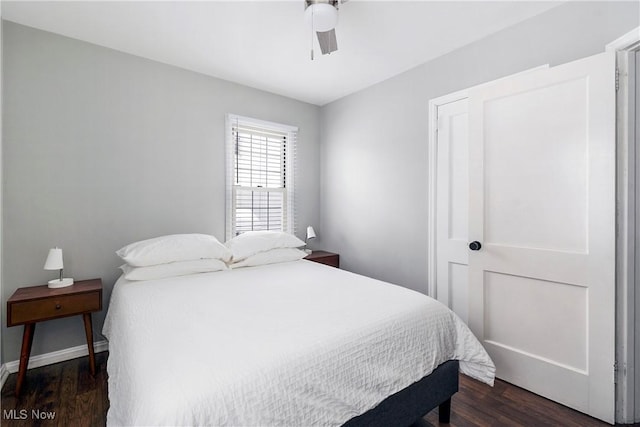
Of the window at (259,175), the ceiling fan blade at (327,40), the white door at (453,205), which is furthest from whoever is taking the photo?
the window at (259,175)

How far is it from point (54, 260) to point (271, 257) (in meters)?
1.62

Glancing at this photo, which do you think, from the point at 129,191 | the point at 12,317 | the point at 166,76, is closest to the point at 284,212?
the point at 129,191

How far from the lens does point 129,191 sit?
2.65 meters

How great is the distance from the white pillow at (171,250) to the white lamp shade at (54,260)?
1.16 feet

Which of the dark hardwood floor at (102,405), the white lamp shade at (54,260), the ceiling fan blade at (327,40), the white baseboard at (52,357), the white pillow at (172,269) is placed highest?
the ceiling fan blade at (327,40)

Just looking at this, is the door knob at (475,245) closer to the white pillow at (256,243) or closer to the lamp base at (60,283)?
the white pillow at (256,243)

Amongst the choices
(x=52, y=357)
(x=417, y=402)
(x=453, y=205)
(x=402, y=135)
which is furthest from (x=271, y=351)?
(x=402, y=135)

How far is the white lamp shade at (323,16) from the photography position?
170 centimetres

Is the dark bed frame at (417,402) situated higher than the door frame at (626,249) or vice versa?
the door frame at (626,249)

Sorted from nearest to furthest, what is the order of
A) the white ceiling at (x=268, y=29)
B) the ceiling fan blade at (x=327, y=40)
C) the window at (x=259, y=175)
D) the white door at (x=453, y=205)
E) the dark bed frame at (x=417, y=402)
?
the dark bed frame at (x=417, y=402), the ceiling fan blade at (x=327, y=40), the white ceiling at (x=268, y=29), the white door at (x=453, y=205), the window at (x=259, y=175)

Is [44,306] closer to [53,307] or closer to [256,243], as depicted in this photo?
[53,307]

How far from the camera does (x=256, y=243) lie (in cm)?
280

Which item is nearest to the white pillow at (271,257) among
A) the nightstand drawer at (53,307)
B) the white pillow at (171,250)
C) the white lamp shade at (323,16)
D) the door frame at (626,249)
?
the white pillow at (171,250)

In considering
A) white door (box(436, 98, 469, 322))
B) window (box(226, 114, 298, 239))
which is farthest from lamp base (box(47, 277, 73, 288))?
white door (box(436, 98, 469, 322))
